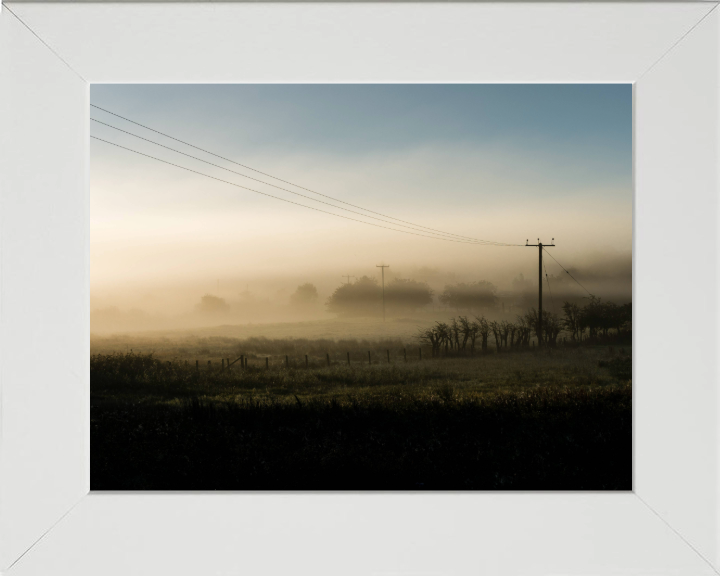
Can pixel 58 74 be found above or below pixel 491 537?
above

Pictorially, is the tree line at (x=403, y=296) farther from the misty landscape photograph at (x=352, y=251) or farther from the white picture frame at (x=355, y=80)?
the white picture frame at (x=355, y=80)

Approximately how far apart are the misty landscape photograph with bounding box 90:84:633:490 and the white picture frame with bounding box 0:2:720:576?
421 centimetres

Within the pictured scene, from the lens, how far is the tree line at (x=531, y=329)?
21.6 ft

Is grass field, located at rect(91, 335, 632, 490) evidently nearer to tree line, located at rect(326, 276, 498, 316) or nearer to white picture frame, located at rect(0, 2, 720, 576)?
tree line, located at rect(326, 276, 498, 316)

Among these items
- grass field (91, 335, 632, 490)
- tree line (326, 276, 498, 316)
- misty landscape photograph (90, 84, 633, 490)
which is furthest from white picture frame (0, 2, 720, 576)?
tree line (326, 276, 498, 316)

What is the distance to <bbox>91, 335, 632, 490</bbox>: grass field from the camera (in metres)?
5.26

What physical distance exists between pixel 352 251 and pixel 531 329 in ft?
8.10

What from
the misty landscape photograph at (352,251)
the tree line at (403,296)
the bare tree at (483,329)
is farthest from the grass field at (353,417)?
the tree line at (403,296)

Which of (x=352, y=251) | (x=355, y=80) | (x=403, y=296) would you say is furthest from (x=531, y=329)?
(x=355, y=80)

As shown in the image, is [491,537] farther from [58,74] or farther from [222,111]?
[222,111]

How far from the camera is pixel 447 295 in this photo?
21.8 ft

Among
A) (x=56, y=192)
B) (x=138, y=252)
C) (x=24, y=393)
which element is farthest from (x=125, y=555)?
(x=138, y=252)

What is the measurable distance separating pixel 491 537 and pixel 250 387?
508 cm

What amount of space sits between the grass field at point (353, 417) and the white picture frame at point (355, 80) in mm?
3330
